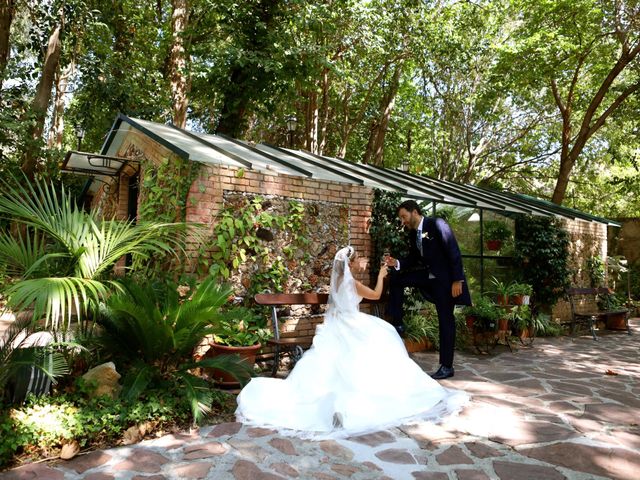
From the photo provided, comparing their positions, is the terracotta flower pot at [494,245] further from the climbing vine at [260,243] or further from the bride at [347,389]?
the bride at [347,389]

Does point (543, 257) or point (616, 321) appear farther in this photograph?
point (616, 321)

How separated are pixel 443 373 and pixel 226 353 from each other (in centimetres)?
266

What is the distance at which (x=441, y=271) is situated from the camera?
5883mm

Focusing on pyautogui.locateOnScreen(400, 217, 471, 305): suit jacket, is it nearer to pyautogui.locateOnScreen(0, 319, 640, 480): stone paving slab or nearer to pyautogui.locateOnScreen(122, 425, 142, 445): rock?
pyautogui.locateOnScreen(0, 319, 640, 480): stone paving slab

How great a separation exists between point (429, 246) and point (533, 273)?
573 cm

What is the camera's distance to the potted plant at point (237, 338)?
495 centimetres

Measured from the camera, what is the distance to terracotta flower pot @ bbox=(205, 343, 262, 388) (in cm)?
521

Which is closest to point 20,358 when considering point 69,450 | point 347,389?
point 69,450

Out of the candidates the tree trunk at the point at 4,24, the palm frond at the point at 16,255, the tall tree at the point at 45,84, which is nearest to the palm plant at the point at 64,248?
the palm frond at the point at 16,255

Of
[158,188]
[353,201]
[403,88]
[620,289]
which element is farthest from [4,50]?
[620,289]

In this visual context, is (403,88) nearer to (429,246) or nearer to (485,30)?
(485,30)

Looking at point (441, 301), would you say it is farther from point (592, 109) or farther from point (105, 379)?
point (592, 109)

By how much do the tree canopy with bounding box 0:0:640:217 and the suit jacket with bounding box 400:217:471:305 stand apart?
22.0 ft

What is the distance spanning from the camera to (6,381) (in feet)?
11.9
